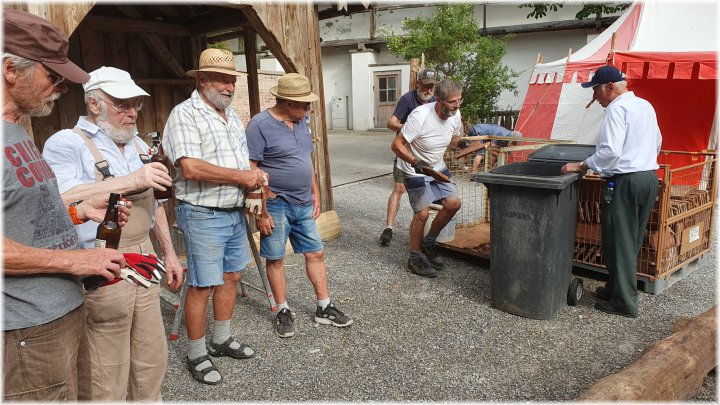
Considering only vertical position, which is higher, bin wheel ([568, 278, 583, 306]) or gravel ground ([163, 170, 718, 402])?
bin wheel ([568, 278, 583, 306])

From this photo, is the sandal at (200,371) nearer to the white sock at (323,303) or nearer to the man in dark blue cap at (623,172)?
the white sock at (323,303)

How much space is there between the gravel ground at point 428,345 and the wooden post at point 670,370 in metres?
0.29

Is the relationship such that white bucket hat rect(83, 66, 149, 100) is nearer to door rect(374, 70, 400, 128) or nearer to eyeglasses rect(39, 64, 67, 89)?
eyeglasses rect(39, 64, 67, 89)

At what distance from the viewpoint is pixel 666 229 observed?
448 cm

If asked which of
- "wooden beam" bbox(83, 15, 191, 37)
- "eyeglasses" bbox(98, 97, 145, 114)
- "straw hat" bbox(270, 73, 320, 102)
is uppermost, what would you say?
"wooden beam" bbox(83, 15, 191, 37)

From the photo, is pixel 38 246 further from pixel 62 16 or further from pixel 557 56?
pixel 557 56

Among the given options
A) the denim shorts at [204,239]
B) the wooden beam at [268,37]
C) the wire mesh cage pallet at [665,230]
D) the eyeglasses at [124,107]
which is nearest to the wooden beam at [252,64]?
the wooden beam at [268,37]

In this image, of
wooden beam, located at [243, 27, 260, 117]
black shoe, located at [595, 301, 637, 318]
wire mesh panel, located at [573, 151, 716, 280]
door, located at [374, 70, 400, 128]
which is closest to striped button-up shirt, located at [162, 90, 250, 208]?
black shoe, located at [595, 301, 637, 318]

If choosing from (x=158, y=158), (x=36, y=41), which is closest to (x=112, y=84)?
(x=158, y=158)

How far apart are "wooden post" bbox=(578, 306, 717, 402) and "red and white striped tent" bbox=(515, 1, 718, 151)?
5063 mm

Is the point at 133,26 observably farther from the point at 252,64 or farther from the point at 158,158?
the point at 158,158

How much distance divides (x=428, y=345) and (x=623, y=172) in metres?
1.94

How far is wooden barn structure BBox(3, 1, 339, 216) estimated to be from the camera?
5773 millimetres

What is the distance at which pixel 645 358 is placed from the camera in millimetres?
2785
